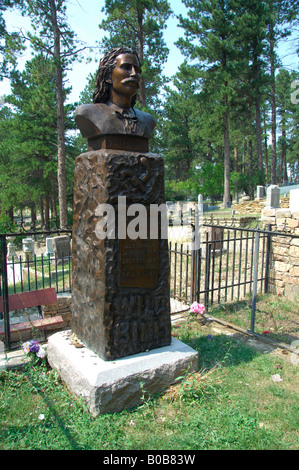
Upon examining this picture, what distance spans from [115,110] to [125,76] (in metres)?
0.30

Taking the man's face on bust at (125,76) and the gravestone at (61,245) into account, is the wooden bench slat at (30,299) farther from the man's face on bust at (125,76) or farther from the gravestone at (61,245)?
the gravestone at (61,245)

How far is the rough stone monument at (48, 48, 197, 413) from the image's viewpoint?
2.71 metres

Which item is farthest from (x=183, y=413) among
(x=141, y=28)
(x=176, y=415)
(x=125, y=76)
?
(x=141, y=28)

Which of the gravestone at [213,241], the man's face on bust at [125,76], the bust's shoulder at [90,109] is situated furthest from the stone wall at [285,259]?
the bust's shoulder at [90,109]

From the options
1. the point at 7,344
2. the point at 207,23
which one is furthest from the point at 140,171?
the point at 207,23

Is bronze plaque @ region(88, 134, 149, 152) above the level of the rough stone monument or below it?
above

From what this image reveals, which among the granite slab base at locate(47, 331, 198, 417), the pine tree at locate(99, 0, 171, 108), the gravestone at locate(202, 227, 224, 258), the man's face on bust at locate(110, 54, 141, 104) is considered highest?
the pine tree at locate(99, 0, 171, 108)

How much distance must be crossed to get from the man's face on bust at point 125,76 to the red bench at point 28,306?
2.93 meters

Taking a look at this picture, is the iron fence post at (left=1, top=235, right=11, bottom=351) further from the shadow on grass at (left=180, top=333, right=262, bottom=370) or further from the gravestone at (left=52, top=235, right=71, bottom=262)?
the gravestone at (left=52, top=235, right=71, bottom=262)

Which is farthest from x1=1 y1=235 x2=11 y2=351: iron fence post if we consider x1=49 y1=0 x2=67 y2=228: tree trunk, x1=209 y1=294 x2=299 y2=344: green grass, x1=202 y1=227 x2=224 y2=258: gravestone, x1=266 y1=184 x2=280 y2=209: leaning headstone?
x1=266 y1=184 x2=280 y2=209: leaning headstone

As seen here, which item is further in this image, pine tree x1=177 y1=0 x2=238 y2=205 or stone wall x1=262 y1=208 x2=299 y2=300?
pine tree x1=177 y1=0 x2=238 y2=205

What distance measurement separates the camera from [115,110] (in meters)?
2.84

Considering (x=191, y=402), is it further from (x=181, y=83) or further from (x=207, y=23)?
(x=181, y=83)

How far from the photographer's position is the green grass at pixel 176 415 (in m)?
2.24
